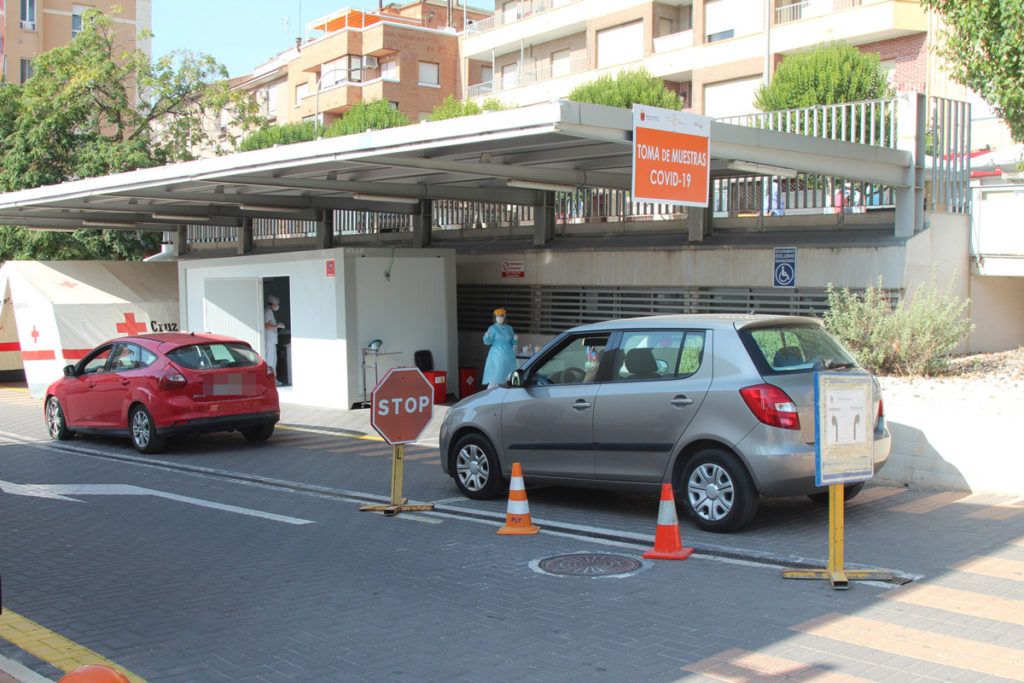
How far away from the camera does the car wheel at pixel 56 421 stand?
14.5 m

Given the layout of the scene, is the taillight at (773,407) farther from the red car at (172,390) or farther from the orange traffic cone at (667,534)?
the red car at (172,390)

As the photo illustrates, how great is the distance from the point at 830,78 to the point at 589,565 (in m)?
23.8

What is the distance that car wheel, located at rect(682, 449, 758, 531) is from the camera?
299 inches

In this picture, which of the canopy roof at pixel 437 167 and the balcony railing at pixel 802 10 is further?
the balcony railing at pixel 802 10

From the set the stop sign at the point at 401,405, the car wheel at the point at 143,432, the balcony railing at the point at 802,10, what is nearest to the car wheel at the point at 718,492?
the stop sign at the point at 401,405

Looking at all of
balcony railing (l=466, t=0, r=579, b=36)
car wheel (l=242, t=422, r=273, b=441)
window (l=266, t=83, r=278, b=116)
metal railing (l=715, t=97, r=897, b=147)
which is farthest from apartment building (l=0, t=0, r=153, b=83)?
metal railing (l=715, t=97, r=897, b=147)

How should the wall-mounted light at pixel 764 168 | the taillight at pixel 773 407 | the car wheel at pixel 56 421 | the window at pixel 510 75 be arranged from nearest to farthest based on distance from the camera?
the taillight at pixel 773 407, the wall-mounted light at pixel 764 168, the car wheel at pixel 56 421, the window at pixel 510 75

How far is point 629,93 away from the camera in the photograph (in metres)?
34.2

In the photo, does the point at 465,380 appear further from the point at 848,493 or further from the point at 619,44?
the point at 619,44

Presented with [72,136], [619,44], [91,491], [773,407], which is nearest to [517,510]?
[773,407]

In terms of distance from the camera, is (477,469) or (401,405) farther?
(477,469)

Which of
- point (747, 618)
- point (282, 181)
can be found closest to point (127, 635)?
point (747, 618)

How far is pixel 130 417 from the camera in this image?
13234mm

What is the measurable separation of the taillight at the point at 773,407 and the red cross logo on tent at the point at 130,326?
1844 centimetres
